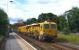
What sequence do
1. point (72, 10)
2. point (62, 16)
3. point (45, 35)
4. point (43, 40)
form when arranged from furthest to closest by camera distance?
point (62, 16), point (72, 10), point (43, 40), point (45, 35)

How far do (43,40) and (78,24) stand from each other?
6191 centimetres

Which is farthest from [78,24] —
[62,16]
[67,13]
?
[62,16]

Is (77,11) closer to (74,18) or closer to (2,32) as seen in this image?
(74,18)

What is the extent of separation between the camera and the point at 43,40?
45.6 metres

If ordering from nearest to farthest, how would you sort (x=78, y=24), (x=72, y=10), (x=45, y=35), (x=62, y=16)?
1. (x=45, y=35)
2. (x=78, y=24)
3. (x=72, y=10)
4. (x=62, y=16)

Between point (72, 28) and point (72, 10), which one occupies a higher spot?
point (72, 10)

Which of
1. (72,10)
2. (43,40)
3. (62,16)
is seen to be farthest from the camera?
(62,16)

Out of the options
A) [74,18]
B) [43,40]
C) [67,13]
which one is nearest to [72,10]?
[67,13]

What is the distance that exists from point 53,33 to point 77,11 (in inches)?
2994

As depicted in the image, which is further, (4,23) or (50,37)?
(4,23)

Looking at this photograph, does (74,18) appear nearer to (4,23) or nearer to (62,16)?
(62,16)

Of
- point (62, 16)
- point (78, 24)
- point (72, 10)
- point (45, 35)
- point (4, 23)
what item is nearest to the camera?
point (45, 35)

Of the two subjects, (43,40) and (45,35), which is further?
(43,40)

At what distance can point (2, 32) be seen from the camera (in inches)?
2397
